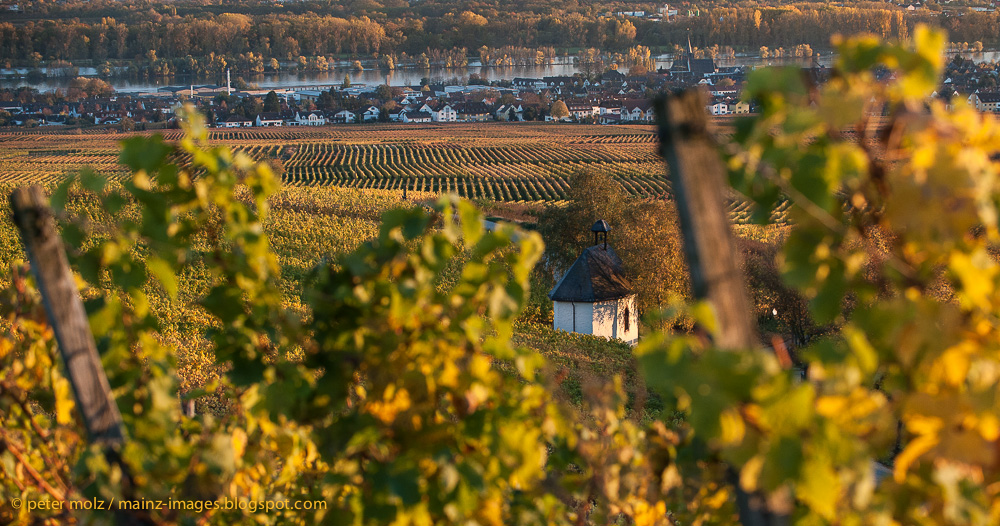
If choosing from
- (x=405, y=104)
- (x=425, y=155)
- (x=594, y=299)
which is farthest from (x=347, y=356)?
(x=405, y=104)

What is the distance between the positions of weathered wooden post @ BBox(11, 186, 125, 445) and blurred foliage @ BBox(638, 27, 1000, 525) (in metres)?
1.19

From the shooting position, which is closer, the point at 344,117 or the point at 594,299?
the point at 594,299

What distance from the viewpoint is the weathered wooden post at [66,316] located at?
1646 millimetres

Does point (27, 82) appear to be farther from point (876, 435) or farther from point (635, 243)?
point (876, 435)

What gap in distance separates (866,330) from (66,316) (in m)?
1.63

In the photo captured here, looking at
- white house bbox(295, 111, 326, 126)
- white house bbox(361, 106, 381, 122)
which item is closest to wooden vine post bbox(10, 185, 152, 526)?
white house bbox(295, 111, 326, 126)

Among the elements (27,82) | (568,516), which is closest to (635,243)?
(568,516)

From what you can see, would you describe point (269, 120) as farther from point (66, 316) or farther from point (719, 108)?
point (66, 316)

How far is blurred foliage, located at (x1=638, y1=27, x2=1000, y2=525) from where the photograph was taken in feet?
3.84

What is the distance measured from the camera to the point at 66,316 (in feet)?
5.45

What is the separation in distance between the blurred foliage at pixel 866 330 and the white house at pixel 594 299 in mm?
20372

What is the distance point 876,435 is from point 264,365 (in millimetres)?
1448

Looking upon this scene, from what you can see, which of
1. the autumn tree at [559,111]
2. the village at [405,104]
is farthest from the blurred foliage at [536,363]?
the autumn tree at [559,111]

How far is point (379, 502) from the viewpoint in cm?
173
